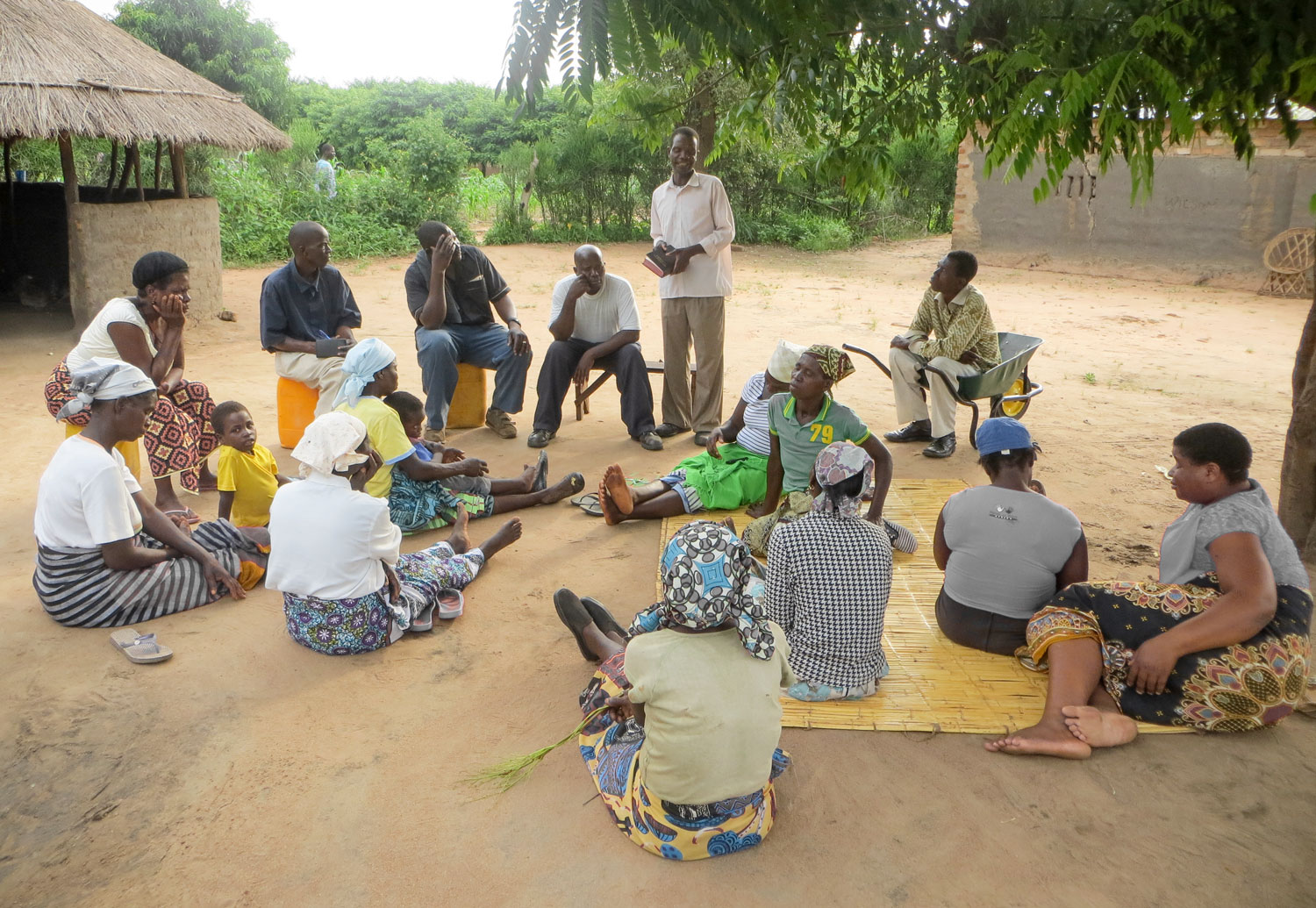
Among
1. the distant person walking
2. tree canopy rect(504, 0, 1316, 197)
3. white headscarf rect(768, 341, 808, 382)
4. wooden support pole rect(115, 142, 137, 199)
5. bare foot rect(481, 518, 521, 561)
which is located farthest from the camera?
the distant person walking

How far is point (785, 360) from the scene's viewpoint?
491cm

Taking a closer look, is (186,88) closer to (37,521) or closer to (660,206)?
(660,206)

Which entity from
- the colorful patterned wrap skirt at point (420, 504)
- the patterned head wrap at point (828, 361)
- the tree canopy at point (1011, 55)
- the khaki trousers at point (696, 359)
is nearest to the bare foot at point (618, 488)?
the colorful patterned wrap skirt at point (420, 504)

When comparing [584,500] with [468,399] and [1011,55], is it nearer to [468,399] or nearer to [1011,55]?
[468,399]

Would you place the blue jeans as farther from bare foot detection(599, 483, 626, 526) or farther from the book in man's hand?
bare foot detection(599, 483, 626, 526)

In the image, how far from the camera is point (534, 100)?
194 cm

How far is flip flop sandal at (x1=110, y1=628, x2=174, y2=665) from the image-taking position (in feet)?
12.2

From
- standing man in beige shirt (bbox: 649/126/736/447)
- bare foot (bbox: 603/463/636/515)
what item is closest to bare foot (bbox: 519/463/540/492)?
bare foot (bbox: 603/463/636/515)

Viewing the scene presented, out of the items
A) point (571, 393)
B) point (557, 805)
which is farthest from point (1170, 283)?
point (557, 805)

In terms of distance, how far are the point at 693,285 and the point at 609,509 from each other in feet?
6.97

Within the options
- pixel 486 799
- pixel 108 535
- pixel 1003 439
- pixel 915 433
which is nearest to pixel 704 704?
pixel 486 799

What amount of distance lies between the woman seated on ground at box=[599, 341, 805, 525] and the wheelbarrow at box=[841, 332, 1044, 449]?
154 cm

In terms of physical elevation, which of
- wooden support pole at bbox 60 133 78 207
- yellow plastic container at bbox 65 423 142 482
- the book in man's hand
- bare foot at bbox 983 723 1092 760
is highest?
wooden support pole at bbox 60 133 78 207

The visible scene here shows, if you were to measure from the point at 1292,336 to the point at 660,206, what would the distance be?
25.1ft
